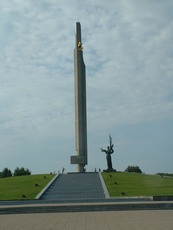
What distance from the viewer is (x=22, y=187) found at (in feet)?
106

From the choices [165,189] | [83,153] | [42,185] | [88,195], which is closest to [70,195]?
[88,195]

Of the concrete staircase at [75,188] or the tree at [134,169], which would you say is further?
the tree at [134,169]

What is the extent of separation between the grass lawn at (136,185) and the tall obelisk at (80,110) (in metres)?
6.78

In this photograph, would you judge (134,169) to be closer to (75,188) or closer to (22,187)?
(75,188)

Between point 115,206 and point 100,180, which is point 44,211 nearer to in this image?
point 115,206

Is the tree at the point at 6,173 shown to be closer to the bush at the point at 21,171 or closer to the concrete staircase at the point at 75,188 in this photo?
the bush at the point at 21,171

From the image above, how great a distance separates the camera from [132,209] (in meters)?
19.7

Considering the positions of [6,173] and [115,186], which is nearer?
[115,186]

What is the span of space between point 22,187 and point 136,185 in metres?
9.48

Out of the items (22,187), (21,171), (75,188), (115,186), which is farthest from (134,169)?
(22,187)

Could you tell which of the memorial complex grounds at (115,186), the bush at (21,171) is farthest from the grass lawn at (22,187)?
the bush at (21,171)

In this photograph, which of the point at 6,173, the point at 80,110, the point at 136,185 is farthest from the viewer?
the point at 6,173

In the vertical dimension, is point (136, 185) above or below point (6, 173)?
below

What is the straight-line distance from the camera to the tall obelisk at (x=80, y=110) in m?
44.6
